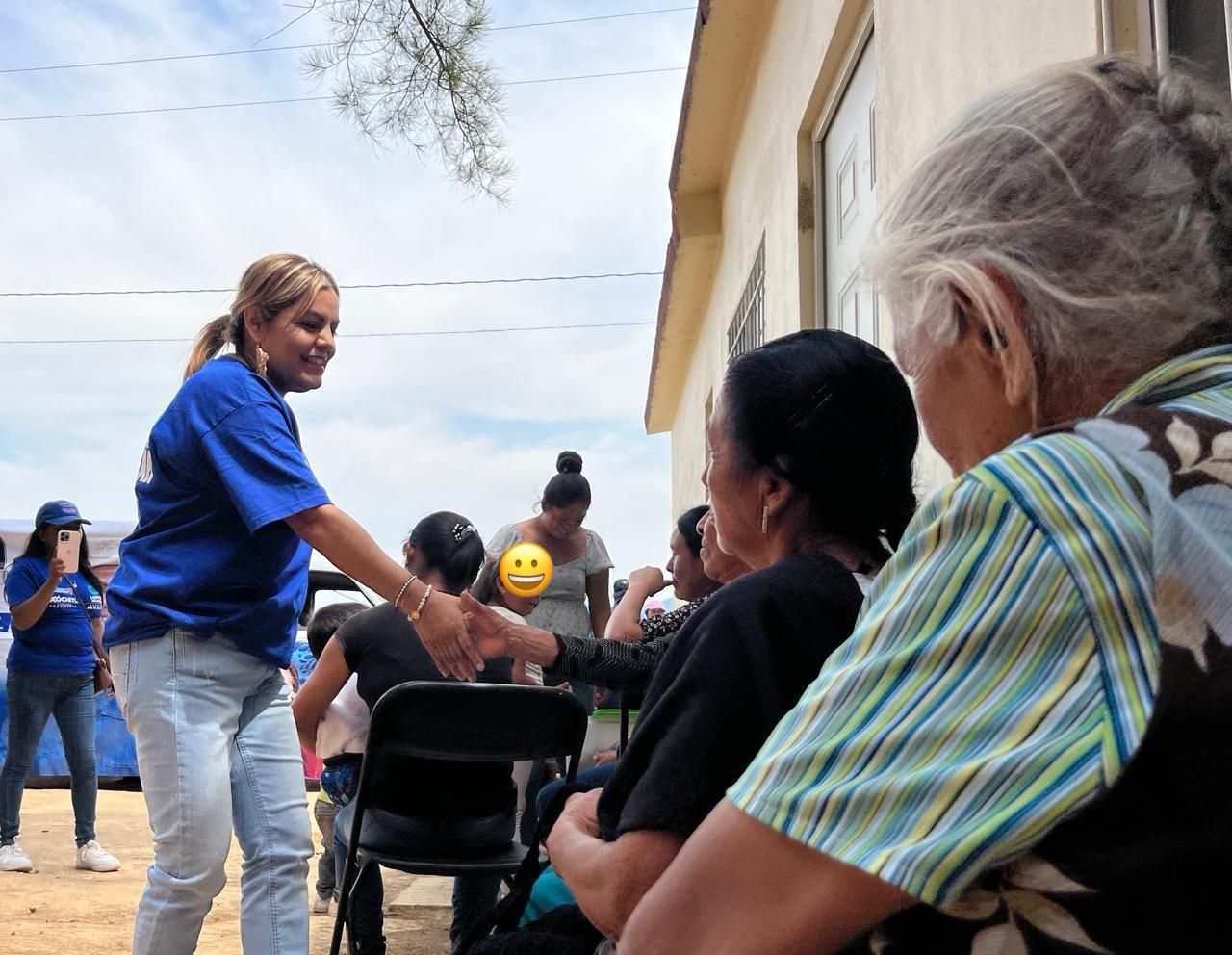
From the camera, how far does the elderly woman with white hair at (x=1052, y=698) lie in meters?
0.78

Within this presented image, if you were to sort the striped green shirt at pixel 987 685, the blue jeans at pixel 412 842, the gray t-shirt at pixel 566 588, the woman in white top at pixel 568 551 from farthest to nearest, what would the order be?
1. the gray t-shirt at pixel 566 588
2. the woman in white top at pixel 568 551
3. the blue jeans at pixel 412 842
4. the striped green shirt at pixel 987 685

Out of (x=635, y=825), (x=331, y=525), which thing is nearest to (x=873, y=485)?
(x=635, y=825)

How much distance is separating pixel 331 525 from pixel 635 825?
74.4 inches

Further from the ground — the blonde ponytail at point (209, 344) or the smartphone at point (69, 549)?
the blonde ponytail at point (209, 344)

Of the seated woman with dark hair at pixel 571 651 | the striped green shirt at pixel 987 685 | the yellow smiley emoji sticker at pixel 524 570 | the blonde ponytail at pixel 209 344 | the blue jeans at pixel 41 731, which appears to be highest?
the blonde ponytail at pixel 209 344

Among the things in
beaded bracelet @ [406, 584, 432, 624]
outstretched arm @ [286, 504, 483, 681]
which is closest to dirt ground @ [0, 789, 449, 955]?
outstretched arm @ [286, 504, 483, 681]

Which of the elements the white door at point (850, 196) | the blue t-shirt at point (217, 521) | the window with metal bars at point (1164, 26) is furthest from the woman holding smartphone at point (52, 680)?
the window with metal bars at point (1164, 26)

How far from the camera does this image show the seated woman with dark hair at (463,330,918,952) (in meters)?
1.34

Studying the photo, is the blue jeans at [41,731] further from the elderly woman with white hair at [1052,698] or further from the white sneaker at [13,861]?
the elderly woman with white hair at [1052,698]

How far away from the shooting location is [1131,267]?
1.01 m

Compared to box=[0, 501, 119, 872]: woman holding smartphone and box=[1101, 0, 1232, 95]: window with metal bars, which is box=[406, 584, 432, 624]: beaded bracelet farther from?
box=[0, 501, 119, 872]: woman holding smartphone

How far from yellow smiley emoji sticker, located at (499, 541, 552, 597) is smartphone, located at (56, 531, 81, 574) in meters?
3.29

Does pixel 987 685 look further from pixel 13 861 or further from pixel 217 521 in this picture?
pixel 13 861

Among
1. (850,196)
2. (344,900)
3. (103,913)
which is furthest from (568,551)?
(344,900)
